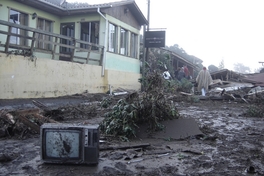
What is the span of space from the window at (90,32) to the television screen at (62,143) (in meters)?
12.3

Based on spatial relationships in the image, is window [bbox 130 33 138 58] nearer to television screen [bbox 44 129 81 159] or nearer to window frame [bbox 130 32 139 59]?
window frame [bbox 130 32 139 59]

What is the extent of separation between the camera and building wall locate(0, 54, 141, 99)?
346 inches

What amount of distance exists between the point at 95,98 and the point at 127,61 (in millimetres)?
6076

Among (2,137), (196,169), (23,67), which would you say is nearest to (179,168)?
(196,169)

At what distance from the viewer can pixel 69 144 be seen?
3129 mm

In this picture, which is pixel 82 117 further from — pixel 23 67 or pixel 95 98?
pixel 95 98

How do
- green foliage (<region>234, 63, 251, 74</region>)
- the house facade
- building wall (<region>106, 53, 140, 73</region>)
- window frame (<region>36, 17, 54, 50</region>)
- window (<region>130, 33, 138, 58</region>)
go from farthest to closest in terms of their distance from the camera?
green foliage (<region>234, 63, 251, 74</region>), window (<region>130, 33, 138, 58</region>), building wall (<region>106, 53, 140, 73</region>), window frame (<region>36, 17, 54, 50</region>), the house facade

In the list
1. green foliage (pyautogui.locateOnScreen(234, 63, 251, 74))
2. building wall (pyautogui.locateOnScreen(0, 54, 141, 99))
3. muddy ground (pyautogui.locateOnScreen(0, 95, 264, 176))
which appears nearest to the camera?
muddy ground (pyautogui.locateOnScreen(0, 95, 264, 176))

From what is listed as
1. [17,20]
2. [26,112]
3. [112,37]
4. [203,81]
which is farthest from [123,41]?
[26,112]

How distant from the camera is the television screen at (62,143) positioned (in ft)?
10.2

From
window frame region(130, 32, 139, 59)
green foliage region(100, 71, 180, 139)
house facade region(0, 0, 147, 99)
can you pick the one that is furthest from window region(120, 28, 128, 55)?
green foliage region(100, 71, 180, 139)

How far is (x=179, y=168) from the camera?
3.24 m

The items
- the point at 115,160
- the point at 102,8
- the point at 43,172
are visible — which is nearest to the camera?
the point at 43,172

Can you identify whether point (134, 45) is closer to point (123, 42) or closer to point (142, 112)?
point (123, 42)
